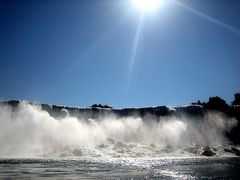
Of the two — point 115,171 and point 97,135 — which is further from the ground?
point 97,135

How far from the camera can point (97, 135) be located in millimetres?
69875

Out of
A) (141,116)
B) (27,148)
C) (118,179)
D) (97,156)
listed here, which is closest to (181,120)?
(141,116)

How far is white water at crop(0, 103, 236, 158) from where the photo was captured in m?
61.8

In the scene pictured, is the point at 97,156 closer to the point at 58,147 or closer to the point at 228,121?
the point at 58,147

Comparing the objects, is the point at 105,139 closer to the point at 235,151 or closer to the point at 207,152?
the point at 207,152

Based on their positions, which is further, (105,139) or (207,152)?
(207,152)

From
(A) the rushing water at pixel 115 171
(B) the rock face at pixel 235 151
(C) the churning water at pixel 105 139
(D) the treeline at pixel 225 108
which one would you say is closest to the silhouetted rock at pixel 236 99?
(D) the treeline at pixel 225 108

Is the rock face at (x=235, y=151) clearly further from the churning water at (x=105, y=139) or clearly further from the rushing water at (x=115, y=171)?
the rushing water at (x=115, y=171)

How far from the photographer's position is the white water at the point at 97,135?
61750mm

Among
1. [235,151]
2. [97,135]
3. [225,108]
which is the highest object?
[225,108]

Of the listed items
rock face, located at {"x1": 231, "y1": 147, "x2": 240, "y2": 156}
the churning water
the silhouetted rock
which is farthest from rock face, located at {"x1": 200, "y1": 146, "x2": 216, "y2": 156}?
the silhouetted rock

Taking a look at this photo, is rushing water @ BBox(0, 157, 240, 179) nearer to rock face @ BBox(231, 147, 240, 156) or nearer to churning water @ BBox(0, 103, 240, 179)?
churning water @ BBox(0, 103, 240, 179)

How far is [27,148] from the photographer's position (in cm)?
6056

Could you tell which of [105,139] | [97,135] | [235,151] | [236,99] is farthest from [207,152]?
[236,99]
